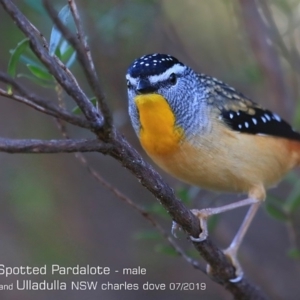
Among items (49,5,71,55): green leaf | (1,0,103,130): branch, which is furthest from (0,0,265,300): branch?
(49,5,71,55): green leaf

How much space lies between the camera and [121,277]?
212 inches

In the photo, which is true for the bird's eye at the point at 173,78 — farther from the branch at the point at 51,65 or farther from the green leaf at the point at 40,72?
the branch at the point at 51,65

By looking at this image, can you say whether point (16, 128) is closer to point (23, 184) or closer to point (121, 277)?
point (23, 184)

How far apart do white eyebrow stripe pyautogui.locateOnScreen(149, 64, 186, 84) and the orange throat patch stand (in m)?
0.08

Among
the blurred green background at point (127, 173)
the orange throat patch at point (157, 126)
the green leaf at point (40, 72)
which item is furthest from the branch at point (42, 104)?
the blurred green background at point (127, 173)

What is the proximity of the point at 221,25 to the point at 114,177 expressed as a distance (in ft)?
5.51

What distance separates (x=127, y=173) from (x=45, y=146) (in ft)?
12.1

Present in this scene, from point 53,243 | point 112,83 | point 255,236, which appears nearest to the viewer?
point 112,83

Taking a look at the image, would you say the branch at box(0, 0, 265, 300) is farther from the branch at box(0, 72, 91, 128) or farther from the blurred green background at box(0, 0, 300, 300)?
the blurred green background at box(0, 0, 300, 300)

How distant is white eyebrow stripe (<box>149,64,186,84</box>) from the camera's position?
2941 mm

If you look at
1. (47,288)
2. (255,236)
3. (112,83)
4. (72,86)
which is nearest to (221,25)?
(112,83)

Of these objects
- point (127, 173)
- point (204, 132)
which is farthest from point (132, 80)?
point (127, 173)

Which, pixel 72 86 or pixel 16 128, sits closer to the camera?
pixel 72 86

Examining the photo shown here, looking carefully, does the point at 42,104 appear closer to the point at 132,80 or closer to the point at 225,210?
the point at 132,80
